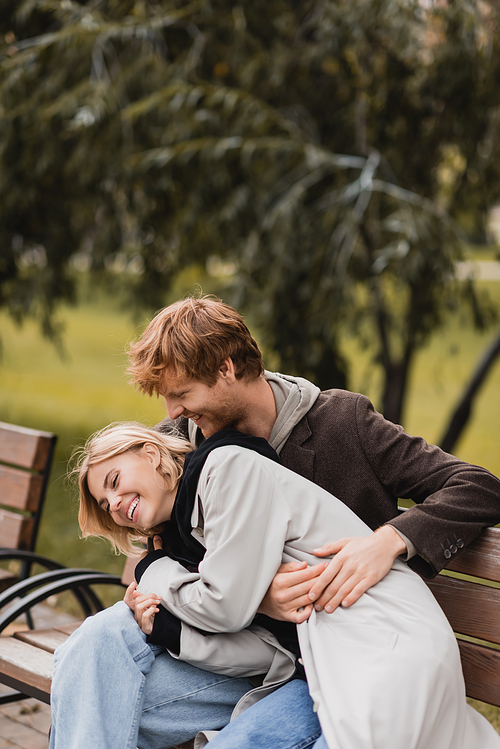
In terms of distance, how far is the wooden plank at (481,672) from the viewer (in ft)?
6.98

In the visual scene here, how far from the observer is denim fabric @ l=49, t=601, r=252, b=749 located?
74.6 inches

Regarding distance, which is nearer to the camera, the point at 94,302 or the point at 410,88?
the point at 410,88

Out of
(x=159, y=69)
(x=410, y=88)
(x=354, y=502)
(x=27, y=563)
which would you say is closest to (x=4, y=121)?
(x=159, y=69)

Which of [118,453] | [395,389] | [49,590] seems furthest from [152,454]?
[395,389]

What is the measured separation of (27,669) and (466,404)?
4.48 m

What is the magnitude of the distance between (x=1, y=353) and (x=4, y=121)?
1.66 metres

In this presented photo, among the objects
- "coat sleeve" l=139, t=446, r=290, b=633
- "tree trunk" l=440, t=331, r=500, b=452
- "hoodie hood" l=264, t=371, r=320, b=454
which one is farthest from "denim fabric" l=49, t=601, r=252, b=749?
"tree trunk" l=440, t=331, r=500, b=452

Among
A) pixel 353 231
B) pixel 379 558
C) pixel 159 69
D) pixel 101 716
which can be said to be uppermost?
pixel 159 69

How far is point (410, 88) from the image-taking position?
5160mm

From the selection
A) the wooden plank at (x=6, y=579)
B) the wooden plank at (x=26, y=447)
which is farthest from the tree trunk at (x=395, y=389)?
the wooden plank at (x=6, y=579)

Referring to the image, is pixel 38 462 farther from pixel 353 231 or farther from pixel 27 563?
pixel 353 231

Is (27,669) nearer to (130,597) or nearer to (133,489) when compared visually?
(130,597)

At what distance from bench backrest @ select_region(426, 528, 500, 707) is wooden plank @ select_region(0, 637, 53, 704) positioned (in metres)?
1.16

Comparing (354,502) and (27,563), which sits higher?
(354,502)
